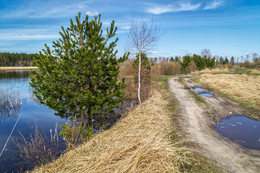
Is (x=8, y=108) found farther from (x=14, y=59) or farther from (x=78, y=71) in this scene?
(x=14, y=59)

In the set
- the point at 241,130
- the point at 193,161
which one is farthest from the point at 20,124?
the point at 241,130

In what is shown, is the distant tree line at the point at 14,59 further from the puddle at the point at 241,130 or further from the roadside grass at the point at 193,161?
the roadside grass at the point at 193,161

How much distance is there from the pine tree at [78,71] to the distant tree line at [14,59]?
349ft

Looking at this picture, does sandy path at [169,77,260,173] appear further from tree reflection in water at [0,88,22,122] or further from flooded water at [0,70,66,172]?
tree reflection in water at [0,88,22,122]

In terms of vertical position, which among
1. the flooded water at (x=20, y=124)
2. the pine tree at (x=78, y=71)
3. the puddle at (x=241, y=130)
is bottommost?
the flooded water at (x=20, y=124)

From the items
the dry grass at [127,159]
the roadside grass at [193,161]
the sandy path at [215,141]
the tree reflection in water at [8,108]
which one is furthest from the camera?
the tree reflection in water at [8,108]

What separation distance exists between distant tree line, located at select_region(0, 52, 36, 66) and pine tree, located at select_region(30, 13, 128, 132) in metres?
106

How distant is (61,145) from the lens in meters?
7.73

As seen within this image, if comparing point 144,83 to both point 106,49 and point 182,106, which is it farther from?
point 106,49

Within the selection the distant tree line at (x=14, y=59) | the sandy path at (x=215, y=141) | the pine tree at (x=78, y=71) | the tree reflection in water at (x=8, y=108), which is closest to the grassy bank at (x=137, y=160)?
the sandy path at (x=215, y=141)

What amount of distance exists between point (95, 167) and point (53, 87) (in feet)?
13.3

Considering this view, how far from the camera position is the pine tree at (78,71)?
6812 mm

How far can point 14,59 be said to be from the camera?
99125 mm

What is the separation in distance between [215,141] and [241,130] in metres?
2.29
